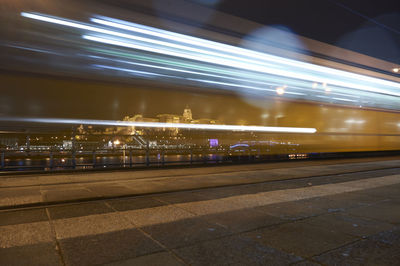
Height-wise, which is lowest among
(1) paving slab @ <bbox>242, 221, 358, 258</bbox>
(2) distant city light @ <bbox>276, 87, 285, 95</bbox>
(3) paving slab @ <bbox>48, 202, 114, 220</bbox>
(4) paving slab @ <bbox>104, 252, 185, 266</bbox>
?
(1) paving slab @ <bbox>242, 221, 358, 258</bbox>

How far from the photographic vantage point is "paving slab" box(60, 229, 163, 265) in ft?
8.61

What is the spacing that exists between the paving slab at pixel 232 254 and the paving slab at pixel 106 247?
37cm

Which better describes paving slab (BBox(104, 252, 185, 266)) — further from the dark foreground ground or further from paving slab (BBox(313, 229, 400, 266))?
paving slab (BBox(313, 229, 400, 266))

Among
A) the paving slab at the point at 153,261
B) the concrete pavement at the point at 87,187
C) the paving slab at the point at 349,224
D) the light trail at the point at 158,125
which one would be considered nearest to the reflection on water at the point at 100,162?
the concrete pavement at the point at 87,187

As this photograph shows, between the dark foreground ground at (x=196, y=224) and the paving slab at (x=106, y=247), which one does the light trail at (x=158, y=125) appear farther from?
the paving slab at (x=106, y=247)

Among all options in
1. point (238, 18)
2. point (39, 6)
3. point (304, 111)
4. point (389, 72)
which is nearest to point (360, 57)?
point (389, 72)

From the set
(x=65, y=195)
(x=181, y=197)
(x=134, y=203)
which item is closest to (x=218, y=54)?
(x=181, y=197)

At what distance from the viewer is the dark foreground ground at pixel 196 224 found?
8.86 feet

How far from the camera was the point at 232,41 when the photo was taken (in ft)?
24.1

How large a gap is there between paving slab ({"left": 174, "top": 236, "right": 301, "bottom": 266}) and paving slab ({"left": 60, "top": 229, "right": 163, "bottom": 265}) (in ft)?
1.21

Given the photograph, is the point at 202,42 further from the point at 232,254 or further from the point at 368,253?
the point at 368,253

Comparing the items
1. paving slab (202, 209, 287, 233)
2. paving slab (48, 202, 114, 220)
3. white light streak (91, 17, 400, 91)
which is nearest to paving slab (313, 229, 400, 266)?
paving slab (202, 209, 287, 233)

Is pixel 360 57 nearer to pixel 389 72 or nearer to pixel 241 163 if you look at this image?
pixel 389 72

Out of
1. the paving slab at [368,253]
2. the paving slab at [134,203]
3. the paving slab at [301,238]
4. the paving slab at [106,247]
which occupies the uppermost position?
the paving slab at [134,203]
